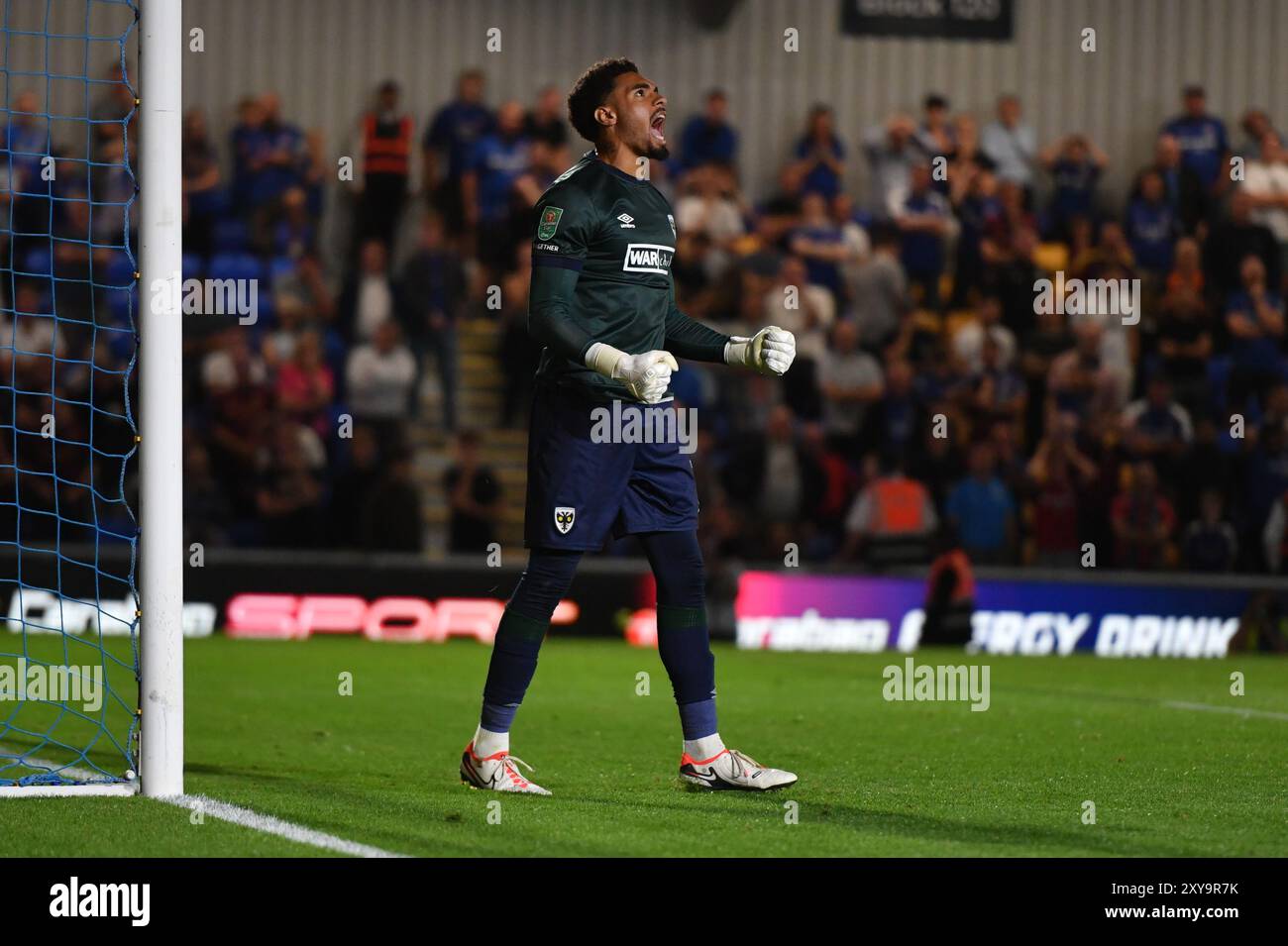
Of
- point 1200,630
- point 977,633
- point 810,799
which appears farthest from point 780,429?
point 810,799

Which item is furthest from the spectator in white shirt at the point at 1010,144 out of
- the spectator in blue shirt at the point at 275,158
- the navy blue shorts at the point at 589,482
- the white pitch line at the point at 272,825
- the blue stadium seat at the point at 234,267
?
the white pitch line at the point at 272,825

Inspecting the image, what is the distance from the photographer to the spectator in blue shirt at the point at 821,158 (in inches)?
678

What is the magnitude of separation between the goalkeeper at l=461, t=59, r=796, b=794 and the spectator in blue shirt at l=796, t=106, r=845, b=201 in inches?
443

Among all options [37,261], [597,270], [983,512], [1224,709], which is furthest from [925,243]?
[597,270]

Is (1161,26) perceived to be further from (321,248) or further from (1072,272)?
(321,248)

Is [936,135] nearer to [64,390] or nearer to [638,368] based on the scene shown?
[64,390]

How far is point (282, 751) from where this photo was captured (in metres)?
7.08

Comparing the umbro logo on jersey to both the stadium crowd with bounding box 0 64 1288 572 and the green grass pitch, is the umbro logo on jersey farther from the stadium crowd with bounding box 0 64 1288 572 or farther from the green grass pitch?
the stadium crowd with bounding box 0 64 1288 572

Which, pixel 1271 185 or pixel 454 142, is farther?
pixel 1271 185

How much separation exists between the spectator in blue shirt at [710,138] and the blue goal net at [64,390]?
192 inches

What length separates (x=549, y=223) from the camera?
5.82 metres

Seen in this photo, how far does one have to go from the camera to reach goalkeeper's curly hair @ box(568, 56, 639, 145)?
6059mm

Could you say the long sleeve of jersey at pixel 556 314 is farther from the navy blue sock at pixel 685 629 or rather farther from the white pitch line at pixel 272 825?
the white pitch line at pixel 272 825

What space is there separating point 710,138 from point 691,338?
11400 millimetres
